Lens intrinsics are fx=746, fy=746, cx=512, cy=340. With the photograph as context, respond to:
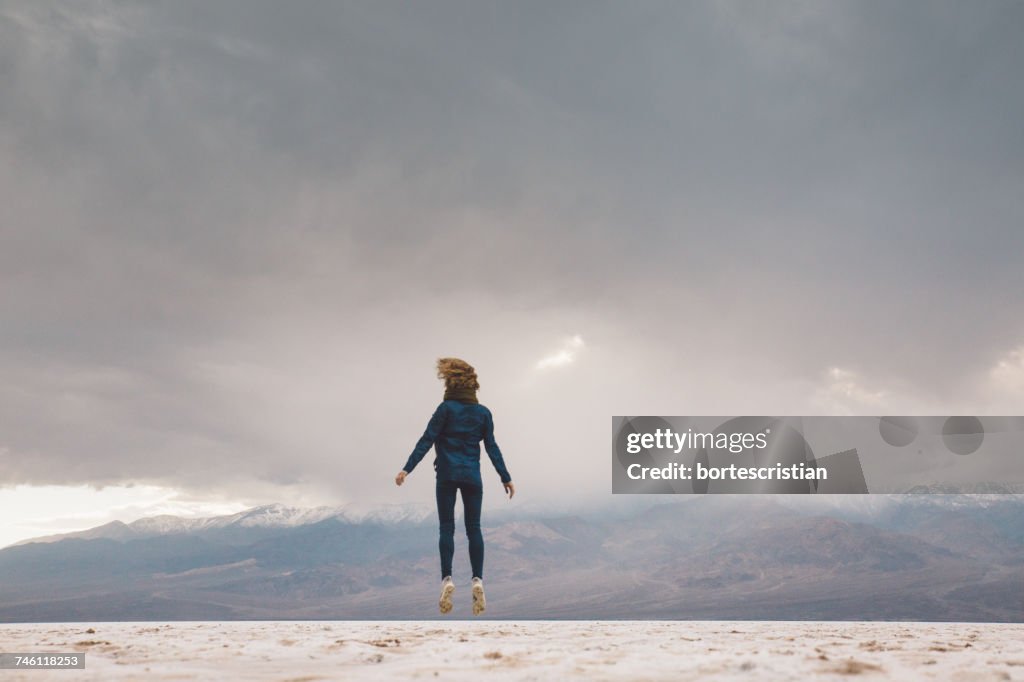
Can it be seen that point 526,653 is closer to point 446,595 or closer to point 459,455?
point 446,595

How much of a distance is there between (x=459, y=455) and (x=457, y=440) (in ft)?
0.88

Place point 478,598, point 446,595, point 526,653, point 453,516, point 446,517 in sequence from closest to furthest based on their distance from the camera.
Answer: point 526,653 < point 446,595 < point 478,598 < point 453,516 < point 446,517

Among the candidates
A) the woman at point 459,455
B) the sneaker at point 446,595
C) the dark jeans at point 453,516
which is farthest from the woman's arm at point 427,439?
the sneaker at point 446,595

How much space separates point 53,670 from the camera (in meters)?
6.95

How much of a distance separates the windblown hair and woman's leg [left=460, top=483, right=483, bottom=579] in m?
1.87

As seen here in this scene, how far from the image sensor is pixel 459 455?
13328 millimetres

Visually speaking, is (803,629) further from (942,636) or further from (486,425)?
(486,425)

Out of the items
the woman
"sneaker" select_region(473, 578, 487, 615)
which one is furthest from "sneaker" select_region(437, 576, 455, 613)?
"sneaker" select_region(473, 578, 487, 615)

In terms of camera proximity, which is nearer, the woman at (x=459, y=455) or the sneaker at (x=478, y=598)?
the sneaker at (x=478, y=598)

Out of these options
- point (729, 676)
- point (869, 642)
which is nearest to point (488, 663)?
point (729, 676)

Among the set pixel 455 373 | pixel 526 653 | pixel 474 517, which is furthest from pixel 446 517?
pixel 526 653

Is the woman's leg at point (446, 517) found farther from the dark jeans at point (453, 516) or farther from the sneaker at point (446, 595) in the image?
the sneaker at point (446, 595)

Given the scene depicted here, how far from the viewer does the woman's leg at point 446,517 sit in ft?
43.2

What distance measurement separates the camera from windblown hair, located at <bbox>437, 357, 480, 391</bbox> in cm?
Answer: 1382
